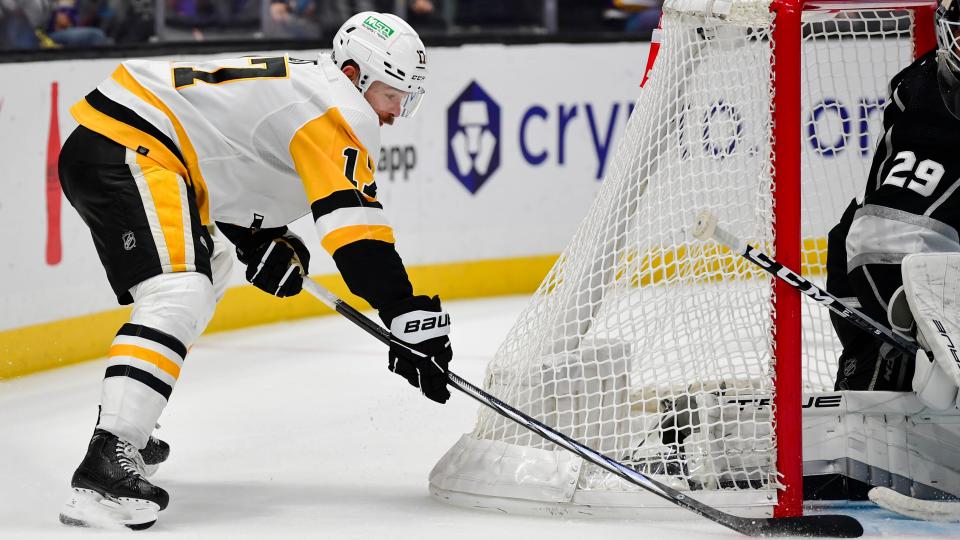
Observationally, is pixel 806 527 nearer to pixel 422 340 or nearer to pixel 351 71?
pixel 422 340

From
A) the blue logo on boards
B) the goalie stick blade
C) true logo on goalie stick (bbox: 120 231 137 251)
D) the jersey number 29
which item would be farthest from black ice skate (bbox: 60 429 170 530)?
the blue logo on boards

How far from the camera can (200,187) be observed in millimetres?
3010

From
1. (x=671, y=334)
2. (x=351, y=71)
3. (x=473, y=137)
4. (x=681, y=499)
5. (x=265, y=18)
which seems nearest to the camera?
(x=681, y=499)

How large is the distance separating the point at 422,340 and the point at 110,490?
0.62 m

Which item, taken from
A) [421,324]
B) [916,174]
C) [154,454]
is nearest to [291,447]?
[154,454]

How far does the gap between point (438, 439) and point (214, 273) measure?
75 cm

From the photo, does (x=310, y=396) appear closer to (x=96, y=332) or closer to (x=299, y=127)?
(x=96, y=332)

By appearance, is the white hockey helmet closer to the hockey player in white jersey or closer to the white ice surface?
the hockey player in white jersey

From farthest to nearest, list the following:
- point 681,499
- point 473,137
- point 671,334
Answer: point 473,137 → point 671,334 → point 681,499

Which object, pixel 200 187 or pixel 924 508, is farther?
pixel 200 187

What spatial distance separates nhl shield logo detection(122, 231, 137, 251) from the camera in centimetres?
282

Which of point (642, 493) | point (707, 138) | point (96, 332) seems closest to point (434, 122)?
point (96, 332)

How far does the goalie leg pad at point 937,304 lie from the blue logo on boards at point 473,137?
3.05 m

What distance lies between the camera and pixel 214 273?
3330mm
